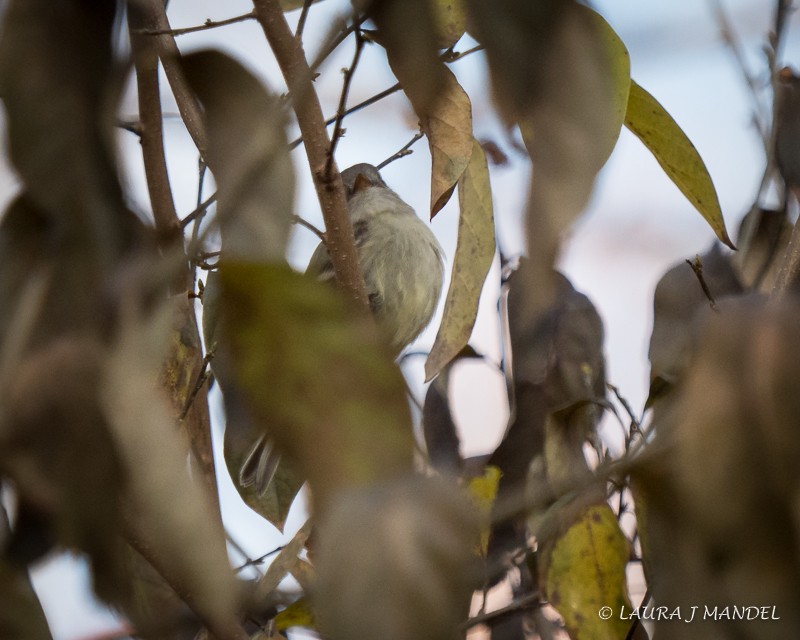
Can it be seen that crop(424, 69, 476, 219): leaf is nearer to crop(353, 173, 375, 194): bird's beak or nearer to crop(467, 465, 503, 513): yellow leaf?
crop(467, 465, 503, 513): yellow leaf

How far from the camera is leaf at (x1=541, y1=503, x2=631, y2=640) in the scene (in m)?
1.02

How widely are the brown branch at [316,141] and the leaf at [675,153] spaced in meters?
0.29

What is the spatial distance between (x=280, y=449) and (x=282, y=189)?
7.1 inches

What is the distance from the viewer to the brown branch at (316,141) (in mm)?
637

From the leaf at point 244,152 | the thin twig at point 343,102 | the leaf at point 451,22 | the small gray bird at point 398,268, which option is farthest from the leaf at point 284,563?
→ the small gray bird at point 398,268

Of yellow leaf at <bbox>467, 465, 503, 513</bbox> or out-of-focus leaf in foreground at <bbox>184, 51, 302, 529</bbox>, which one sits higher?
out-of-focus leaf in foreground at <bbox>184, 51, 302, 529</bbox>

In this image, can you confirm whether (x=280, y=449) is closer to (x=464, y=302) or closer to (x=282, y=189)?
(x=282, y=189)

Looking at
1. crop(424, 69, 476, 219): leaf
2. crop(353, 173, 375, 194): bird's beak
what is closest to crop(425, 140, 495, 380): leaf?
crop(424, 69, 476, 219): leaf

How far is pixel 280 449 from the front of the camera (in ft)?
1.30

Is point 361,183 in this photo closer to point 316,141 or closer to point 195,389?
point 195,389

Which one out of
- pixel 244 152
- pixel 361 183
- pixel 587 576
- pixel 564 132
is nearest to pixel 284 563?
pixel 587 576

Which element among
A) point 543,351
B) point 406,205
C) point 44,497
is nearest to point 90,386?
point 44,497

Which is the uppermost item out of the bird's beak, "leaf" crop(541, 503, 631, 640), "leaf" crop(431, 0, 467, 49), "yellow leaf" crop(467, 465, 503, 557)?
the bird's beak

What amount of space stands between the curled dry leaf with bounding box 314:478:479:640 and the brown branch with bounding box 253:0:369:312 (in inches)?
7.7
